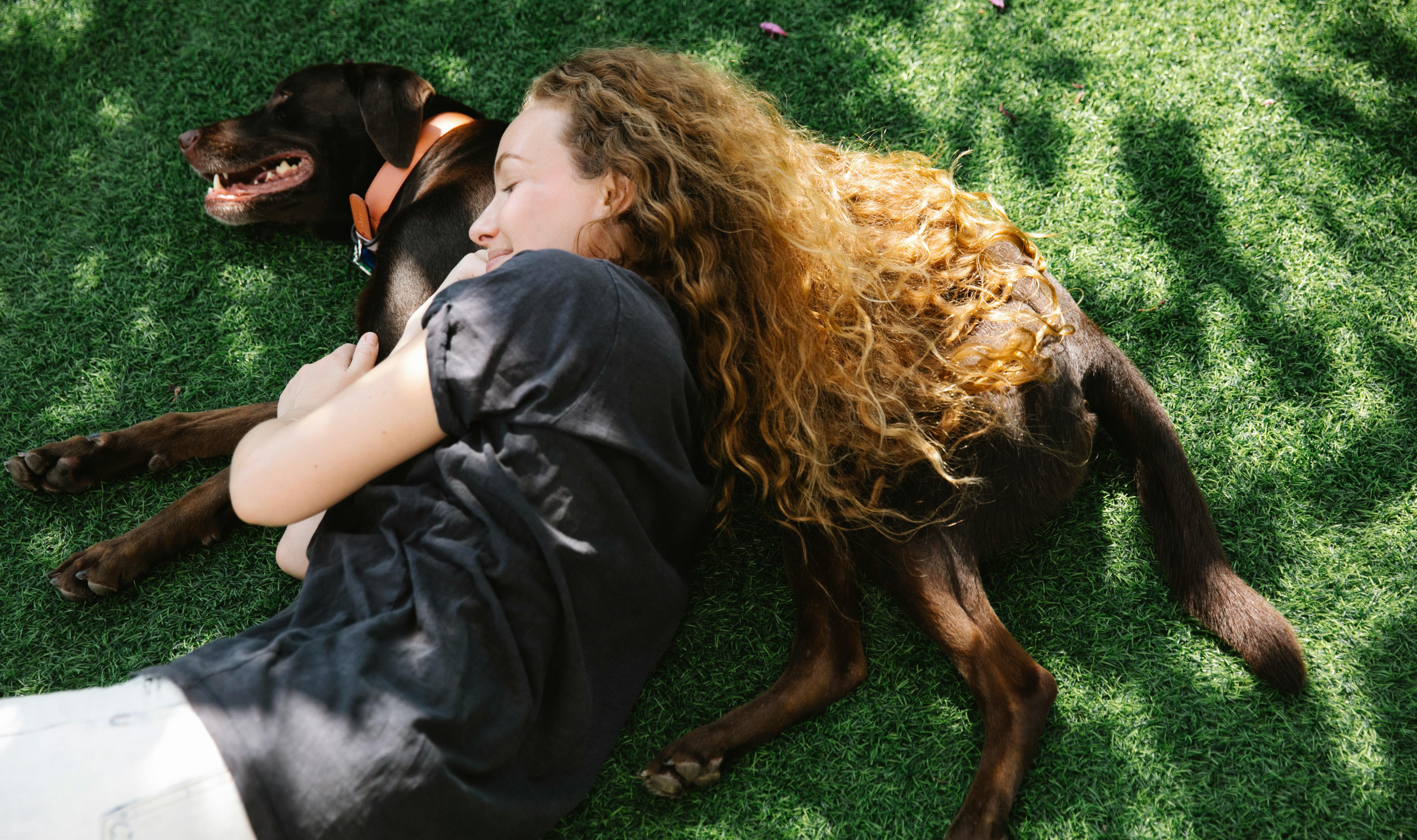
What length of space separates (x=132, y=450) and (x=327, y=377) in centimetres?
106

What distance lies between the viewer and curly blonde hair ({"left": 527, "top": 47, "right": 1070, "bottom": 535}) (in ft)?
6.77

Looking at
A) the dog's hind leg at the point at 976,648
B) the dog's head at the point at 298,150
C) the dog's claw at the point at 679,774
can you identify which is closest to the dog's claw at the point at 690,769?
the dog's claw at the point at 679,774

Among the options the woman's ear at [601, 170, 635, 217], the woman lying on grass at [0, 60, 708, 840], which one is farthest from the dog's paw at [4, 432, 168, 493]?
the woman's ear at [601, 170, 635, 217]

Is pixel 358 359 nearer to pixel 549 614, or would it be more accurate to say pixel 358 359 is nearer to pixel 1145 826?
pixel 549 614

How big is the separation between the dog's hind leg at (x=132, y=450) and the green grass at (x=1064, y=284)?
73 millimetres

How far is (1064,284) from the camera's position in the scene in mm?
2941

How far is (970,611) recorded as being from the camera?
2273 mm

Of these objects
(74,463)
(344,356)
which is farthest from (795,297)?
(74,463)

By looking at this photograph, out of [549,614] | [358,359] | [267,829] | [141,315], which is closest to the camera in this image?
[267,829]

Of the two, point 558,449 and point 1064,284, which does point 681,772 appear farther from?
point 1064,284

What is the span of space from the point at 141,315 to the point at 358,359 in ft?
4.69

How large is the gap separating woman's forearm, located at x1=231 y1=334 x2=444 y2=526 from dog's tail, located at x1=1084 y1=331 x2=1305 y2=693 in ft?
5.80

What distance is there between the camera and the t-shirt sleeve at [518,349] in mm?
1685

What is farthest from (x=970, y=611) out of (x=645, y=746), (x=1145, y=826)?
(x=645, y=746)
